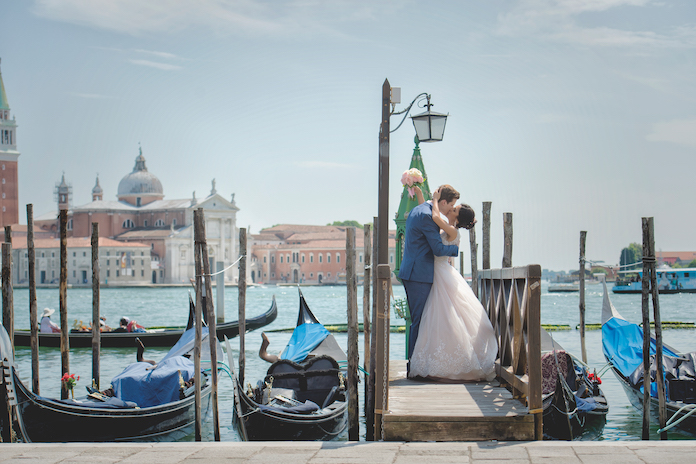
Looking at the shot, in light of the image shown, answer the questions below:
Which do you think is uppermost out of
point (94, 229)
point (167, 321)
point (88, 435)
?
point (94, 229)

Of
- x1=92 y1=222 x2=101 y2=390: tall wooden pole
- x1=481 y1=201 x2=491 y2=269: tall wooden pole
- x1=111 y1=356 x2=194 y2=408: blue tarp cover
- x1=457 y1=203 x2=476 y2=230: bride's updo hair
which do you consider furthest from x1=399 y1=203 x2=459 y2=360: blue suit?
x1=92 y1=222 x2=101 y2=390: tall wooden pole

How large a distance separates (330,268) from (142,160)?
17.2 meters

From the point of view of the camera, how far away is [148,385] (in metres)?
4.91

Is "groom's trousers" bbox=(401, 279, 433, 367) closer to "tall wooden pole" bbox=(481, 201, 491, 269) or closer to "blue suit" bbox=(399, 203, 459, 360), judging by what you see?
"blue suit" bbox=(399, 203, 459, 360)

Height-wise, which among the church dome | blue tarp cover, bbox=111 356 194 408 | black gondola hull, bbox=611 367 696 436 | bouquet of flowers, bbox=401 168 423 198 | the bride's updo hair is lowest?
black gondola hull, bbox=611 367 696 436

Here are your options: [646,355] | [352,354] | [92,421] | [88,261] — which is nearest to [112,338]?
[92,421]

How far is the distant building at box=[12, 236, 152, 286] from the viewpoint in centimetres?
4897

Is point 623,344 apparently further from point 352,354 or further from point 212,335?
point 212,335

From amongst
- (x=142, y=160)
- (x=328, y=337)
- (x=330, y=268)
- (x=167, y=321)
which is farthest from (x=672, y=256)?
(x=328, y=337)

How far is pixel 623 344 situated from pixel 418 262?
10.6ft

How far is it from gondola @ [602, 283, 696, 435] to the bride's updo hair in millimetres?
1944

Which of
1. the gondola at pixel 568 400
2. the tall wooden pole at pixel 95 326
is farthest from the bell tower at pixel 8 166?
the gondola at pixel 568 400

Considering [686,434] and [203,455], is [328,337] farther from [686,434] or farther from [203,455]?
[203,455]

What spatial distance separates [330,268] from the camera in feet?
191
